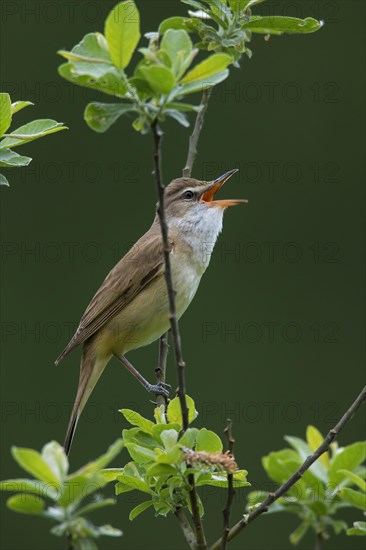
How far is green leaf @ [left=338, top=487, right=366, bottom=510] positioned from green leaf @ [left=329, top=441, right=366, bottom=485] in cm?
12

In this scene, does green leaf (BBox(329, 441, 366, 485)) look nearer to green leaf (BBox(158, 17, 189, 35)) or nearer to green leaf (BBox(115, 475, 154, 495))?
green leaf (BBox(115, 475, 154, 495))

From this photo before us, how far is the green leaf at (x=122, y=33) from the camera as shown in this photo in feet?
6.40

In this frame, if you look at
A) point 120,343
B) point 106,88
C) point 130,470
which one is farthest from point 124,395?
point 106,88

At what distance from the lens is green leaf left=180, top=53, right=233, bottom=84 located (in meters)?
1.96

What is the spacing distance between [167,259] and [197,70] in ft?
1.39

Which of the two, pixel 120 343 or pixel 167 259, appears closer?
pixel 167 259

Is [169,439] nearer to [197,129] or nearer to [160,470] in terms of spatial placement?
[160,470]

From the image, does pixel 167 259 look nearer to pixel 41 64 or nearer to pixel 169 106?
pixel 169 106

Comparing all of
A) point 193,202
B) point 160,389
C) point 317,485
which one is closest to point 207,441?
point 317,485

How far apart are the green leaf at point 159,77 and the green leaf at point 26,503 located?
866 millimetres

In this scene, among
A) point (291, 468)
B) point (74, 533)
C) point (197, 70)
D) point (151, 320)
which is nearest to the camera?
point (74, 533)

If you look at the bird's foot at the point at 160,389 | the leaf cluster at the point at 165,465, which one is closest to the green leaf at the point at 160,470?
the leaf cluster at the point at 165,465

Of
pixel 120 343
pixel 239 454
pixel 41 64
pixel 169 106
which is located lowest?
pixel 239 454

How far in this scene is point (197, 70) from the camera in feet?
6.48
